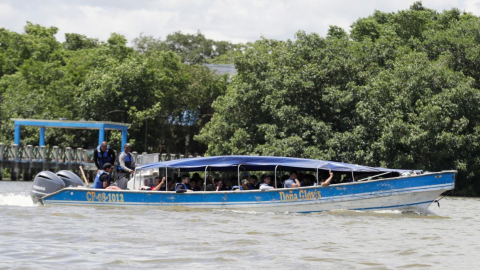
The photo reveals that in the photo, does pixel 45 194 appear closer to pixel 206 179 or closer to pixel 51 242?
pixel 206 179

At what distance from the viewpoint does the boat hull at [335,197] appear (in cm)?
1903

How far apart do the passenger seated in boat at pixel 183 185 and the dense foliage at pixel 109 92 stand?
1266 inches

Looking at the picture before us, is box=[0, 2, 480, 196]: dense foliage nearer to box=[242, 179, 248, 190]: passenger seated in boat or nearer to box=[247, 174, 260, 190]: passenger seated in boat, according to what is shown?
box=[247, 174, 260, 190]: passenger seated in boat

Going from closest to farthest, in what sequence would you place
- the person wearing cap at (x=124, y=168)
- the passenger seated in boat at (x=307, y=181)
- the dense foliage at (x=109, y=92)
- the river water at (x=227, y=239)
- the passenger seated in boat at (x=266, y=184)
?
1. the river water at (x=227, y=239)
2. the passenger seated in boat at (x=266, y=184)
3. the passenger seated in boat at (x=307, y=181)
4. the person wearing cap at (x=124, y=168)
5. the dense foliage at (x=109, y=92)

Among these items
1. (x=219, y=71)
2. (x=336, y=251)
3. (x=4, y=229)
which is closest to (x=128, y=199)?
(x=4, y=229)

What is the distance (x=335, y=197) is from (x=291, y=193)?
1157 mm

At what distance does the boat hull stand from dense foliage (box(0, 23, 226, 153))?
3318 cm

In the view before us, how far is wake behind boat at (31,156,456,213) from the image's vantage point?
19109 mm

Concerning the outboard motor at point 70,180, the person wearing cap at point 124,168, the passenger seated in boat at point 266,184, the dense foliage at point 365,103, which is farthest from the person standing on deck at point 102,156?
the dense foliage at point 365,103

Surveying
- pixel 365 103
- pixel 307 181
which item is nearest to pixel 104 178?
pixel 307 181

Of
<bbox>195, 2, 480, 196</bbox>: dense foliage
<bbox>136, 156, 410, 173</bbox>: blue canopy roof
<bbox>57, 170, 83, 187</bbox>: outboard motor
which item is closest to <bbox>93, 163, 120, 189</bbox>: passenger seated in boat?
<bbox>57, 170, 83, 187</bbox>: outboard motor

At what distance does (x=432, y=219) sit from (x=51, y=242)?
404 inches

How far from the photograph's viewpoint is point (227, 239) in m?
13.9

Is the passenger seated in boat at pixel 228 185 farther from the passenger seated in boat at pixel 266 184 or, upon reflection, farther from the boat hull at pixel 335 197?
the boat hull at pixel 335 197
